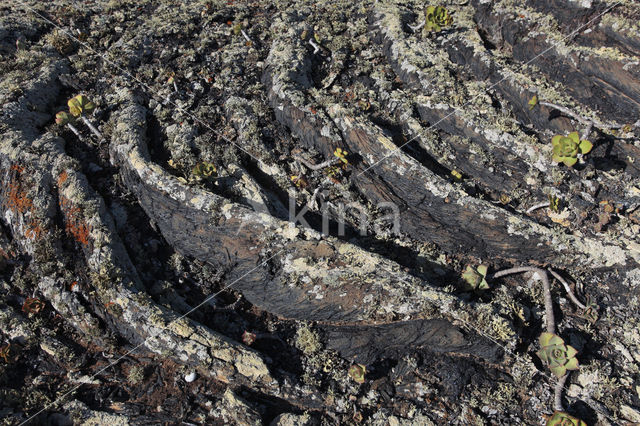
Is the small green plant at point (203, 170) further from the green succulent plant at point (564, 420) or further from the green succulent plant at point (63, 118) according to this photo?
the green succulent plant at point (564, 420)

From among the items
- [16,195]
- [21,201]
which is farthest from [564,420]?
[16,195]

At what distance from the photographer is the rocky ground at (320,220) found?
9.37 metres

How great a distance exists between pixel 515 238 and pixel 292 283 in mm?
6050

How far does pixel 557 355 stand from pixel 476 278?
2.32 meters

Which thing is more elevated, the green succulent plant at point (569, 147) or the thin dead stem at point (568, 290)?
the green succulent plant at point (569, 147)

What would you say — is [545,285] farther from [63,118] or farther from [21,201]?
[63,118]

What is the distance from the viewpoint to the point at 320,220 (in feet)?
40.2

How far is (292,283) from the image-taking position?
34.6 ft

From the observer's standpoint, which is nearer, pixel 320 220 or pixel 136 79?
pixel 320 220

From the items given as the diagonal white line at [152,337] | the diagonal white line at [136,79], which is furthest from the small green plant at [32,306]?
the diagonal white line at [136,79]

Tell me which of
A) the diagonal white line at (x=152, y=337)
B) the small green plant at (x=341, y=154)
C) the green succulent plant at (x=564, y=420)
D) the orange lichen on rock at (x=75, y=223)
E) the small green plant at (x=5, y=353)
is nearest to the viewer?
the green succulent plant at (x=564, y=420)

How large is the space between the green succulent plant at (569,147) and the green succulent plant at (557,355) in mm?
5298

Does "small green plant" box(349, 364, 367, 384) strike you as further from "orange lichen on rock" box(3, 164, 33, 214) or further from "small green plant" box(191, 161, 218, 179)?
"orange lichen on rock" box(3, 164, 33, 214)

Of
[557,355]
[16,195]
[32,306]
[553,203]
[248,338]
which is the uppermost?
[16,195]
